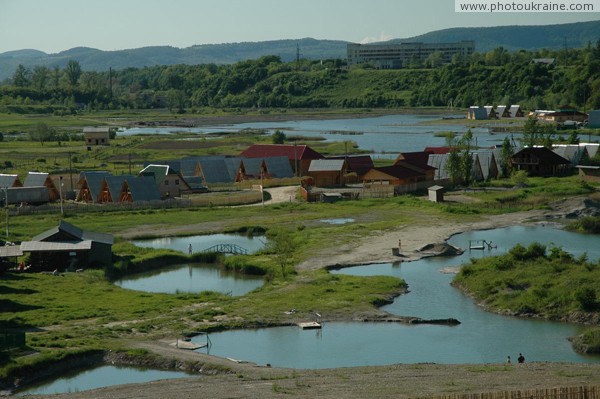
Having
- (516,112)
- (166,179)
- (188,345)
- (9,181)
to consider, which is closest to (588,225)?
(166,179)

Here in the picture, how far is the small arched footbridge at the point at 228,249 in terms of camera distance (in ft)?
119

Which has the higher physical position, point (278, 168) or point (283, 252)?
point (278, 168)

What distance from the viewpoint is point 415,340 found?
972 inches

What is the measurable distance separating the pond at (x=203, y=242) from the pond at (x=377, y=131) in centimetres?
3342

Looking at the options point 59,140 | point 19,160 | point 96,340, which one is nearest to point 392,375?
point 96,340

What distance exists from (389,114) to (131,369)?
116231mm

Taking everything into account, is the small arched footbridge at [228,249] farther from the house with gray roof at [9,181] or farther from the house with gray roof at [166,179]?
the house with gray roof at [9,181]

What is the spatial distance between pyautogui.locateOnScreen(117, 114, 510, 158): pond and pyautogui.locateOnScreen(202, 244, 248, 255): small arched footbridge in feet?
120

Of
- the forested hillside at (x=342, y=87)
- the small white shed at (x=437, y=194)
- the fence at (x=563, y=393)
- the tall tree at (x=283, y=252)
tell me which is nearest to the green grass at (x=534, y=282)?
the tall tree at (x=283, y=252)

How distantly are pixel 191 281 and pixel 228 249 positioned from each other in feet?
15.0

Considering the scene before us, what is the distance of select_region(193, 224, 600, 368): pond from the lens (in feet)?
75.9

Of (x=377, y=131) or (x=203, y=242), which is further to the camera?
(x=377, y=131)

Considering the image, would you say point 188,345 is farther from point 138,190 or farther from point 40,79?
point 40,79

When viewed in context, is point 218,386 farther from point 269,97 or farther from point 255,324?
point 269,97
